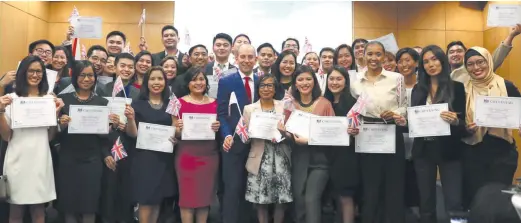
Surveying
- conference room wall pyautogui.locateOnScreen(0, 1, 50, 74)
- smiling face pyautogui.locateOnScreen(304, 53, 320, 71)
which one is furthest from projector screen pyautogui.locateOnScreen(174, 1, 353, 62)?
smiling face pyautogui.locateOnScreen(304, 53, 320, 71)

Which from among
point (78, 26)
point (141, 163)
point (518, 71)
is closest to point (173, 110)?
point (141, 163)

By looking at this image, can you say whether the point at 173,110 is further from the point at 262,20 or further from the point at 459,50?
the point at 262,20

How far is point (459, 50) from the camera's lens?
4.29 metres

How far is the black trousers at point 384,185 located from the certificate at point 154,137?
5.44 ft

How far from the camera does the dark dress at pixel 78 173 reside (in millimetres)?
3371

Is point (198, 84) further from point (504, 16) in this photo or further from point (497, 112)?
point (504, 16)

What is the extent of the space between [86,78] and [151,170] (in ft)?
3.13

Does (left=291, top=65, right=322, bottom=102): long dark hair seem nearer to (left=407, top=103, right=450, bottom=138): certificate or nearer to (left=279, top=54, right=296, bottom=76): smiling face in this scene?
(left=279, top=54, right=296, bottom=76): smiling face

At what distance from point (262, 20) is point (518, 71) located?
4.75 meters

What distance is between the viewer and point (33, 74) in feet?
10.8

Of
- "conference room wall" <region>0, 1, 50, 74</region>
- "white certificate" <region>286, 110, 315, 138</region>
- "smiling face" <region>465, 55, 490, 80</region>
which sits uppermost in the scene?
"conference room wall" <region>0, 1, 50, 74</region>

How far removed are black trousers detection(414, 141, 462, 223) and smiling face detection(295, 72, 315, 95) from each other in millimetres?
1071

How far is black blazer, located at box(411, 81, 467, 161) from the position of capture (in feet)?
11.0

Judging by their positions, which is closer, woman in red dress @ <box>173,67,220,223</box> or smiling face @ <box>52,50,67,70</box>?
woman in red dress @ <box>173,67,220,223</box>
